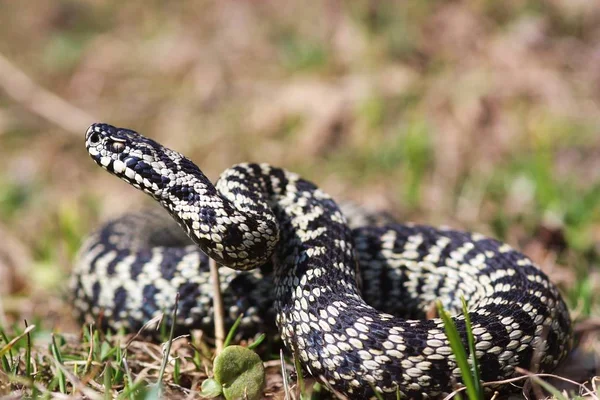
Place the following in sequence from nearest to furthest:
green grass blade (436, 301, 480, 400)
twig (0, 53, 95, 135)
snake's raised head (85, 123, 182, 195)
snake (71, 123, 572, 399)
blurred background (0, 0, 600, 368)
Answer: green grass blade (436, 301, 480, 400) < snake (71, 123, 572, 399) < snake's raised head (85, 123, 182, 195) < blurred background (0, 0, 600, 368) < twig (0, 53, 95, 135)

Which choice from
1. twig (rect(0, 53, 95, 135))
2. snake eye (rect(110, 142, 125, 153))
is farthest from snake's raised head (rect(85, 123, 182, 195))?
twig (rect(0, 53, 95, 135))

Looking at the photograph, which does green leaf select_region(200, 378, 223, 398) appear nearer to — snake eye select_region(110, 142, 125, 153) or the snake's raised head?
the snake's raised head

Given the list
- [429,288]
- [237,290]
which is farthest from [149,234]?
[429,288]

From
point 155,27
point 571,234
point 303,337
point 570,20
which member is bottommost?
point 303,337

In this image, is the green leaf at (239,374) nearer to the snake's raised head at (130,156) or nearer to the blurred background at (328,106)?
the snake's raised head at (130,156)

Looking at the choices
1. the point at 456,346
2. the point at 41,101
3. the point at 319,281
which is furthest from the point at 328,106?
the point at 456,346

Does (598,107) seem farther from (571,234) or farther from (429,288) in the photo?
(429,288)
